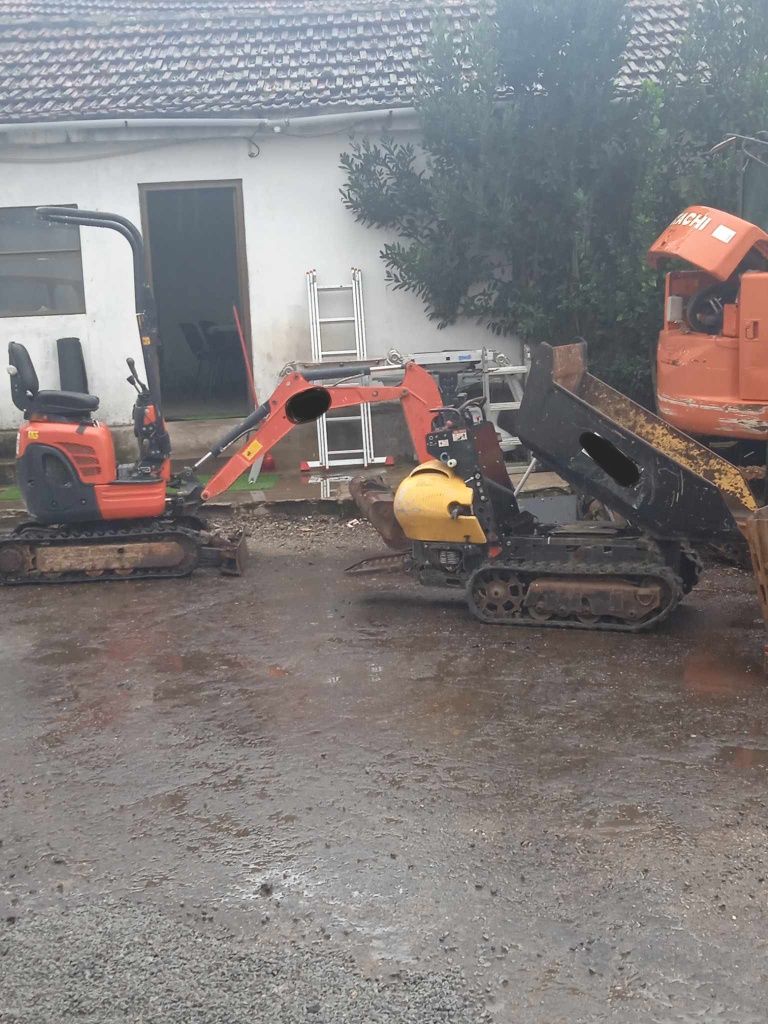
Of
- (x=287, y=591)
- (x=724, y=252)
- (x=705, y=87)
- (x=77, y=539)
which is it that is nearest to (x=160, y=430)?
(x=77, y=539)

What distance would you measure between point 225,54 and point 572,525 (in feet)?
26.4

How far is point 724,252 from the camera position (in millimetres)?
6879

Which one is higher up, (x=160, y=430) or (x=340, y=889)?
(x=160, y=430)

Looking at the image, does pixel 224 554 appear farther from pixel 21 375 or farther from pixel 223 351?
pixel 223 351

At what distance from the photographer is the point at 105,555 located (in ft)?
26.7

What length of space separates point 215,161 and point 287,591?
20.1 feet

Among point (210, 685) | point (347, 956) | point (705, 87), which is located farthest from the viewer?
point (705, 87)

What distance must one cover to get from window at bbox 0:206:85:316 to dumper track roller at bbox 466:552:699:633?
726 centimetres

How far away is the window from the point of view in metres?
12.2

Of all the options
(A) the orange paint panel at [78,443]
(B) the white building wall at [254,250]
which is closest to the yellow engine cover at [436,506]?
(A) the orange paint panel at [78,443]

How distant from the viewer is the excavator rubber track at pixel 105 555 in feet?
26.7

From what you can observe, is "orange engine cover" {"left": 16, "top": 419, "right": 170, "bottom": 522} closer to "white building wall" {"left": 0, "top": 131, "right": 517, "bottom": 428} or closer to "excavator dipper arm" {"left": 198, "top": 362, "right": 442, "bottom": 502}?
"excavator dipper arm" {"left": 198, "top": 362, "right": 442, "bottom": 502}

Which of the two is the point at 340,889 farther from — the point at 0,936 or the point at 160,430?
the point at 160,430

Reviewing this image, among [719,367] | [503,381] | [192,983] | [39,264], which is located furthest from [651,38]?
[192,983]
